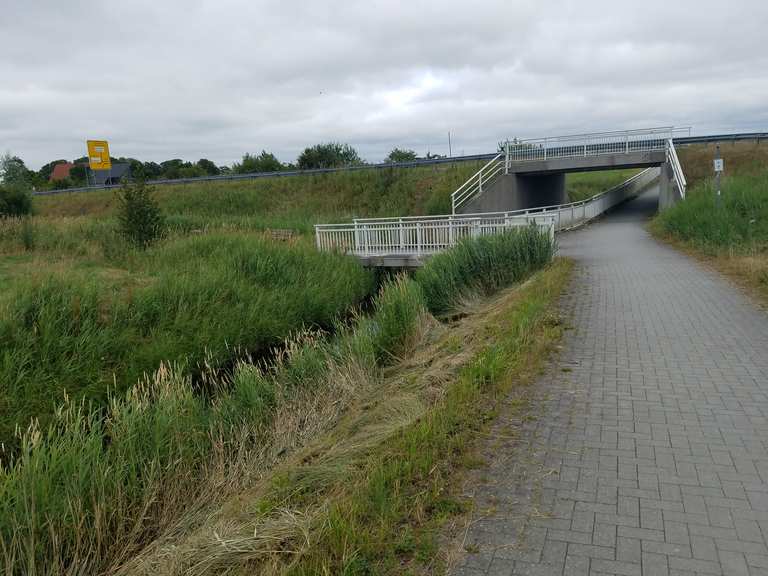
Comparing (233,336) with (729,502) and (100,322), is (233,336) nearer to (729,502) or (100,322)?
(100,322)

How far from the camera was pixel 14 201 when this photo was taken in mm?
28062

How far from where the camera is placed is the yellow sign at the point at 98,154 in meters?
50.6

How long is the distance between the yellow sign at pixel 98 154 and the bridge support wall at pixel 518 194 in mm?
39852

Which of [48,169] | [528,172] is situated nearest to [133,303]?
[528,172]

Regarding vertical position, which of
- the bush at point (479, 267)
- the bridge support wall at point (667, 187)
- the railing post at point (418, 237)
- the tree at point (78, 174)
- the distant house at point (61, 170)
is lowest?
the bush at point (479, 267)

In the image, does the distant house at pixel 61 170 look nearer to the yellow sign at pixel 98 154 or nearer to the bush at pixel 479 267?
the yellow sign at pixel 98 154

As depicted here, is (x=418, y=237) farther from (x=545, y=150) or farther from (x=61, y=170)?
(x=61, y=170)

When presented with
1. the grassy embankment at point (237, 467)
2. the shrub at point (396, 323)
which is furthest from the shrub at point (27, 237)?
the shrub at point (396, 323)

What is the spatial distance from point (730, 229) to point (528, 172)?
16.7 meters

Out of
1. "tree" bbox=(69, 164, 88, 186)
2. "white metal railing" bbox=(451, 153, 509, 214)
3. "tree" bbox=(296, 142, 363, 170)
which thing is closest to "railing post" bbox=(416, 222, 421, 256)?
"white metal railing" bbox=(451, 153, 509, 214)

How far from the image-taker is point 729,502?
129 inches

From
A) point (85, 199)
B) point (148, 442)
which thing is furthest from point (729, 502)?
point (85, 199)

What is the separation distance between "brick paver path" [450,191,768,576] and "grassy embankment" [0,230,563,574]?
0.58m

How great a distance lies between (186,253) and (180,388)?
9.75 metres
